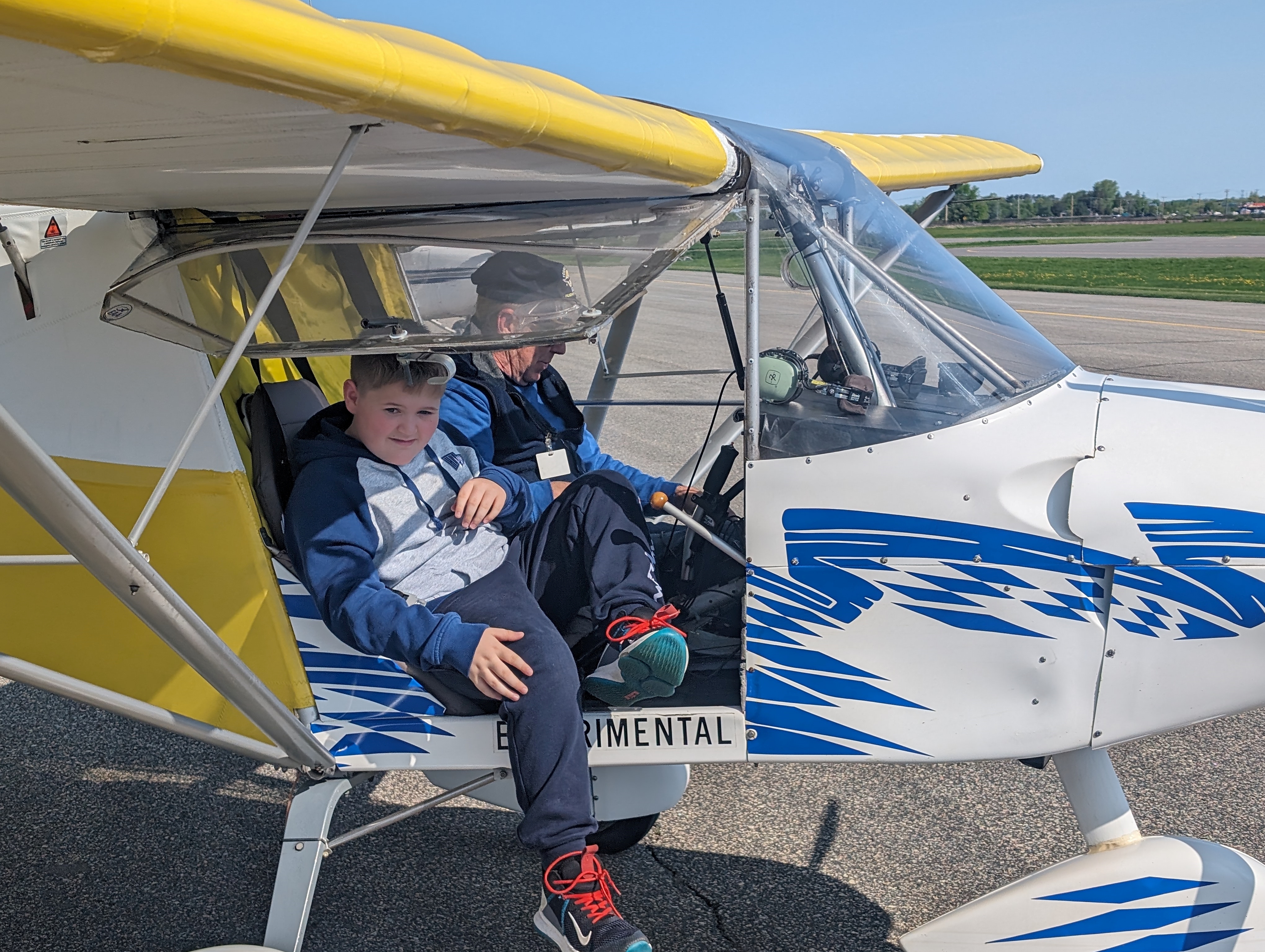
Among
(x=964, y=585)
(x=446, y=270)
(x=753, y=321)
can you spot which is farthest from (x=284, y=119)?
(x=964, y=585)

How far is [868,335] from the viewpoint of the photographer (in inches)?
97.6

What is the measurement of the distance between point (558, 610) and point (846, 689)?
0.73 meters

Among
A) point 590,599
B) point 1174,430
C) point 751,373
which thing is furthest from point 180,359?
point 1174,430

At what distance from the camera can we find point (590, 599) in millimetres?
2598

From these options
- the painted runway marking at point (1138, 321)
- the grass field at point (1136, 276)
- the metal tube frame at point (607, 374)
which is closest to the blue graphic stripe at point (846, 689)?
the metal tube frame at point (607, 374)

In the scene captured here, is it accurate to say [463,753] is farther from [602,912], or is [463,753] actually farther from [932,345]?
[932,345]

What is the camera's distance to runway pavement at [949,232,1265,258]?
33.3 metres

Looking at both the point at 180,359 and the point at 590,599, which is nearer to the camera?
the point at 180,359

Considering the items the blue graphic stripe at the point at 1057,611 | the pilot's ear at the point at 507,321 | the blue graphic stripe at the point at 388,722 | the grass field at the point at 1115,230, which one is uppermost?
the grass field at the point at 1115,230

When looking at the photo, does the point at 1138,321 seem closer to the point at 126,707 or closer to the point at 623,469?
the point at 623,469

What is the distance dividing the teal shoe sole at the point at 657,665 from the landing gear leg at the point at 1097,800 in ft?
2.73

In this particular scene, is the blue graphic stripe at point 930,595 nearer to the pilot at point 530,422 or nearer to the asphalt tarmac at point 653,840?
the asphalt tarmac at point 653,840

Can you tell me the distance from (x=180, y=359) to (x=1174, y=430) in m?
2.14

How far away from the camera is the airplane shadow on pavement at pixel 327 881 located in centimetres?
282
